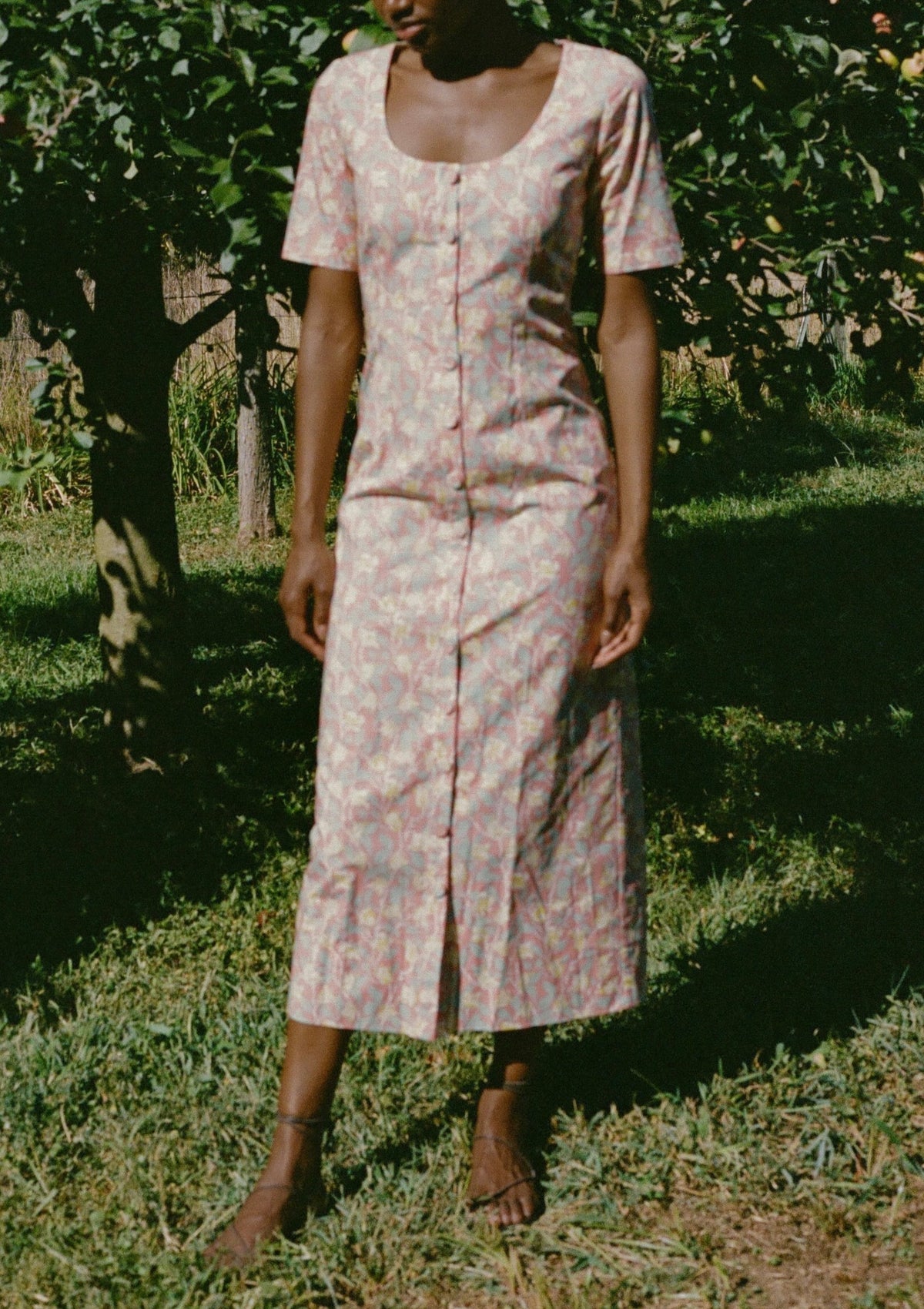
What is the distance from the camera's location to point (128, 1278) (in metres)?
2.60

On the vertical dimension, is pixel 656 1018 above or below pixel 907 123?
below

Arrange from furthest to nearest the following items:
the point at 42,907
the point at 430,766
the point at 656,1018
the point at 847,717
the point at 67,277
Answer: the point at 847,717 < the point at 42,907 < the point at 67,277 < the point at 656,1018 < the point at 430,766

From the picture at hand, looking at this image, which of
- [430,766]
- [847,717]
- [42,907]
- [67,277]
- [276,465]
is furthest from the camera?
[276,465]

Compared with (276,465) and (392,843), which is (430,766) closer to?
(392,843)

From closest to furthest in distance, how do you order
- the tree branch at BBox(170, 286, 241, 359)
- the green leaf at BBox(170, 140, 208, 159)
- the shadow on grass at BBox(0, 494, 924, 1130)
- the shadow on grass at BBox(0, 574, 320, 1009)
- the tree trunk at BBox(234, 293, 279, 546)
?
the green leaf at BBox(170, 140, 208, 159) → the shadow on grass at BBox(0, 494, 924, 1130) → the shadow on grass at BBox(0, 574, 320, 1009) → the tree branch at BBox(170, 286, 241, 359) → the tree trunk at BBox(234, 293, 279, 546)

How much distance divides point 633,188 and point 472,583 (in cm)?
65

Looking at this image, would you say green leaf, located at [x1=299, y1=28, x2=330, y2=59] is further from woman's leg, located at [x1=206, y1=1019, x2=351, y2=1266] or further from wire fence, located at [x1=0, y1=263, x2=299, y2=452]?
wire fence, located at [x1=0, y1=263, x2=299, y2=452]

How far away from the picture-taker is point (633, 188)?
2.48 metres

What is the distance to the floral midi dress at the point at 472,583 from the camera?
2449 millimetres

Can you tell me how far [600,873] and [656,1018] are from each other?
2.73 ft

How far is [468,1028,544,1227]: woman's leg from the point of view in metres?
2.77

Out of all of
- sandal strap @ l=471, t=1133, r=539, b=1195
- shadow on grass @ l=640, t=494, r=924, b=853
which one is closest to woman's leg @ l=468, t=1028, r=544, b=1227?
sandal strap @ l=471, t=1133, r=539, b=1195

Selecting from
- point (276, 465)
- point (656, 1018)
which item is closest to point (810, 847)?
point (656, 1018)

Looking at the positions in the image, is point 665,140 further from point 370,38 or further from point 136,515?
point 136,515
